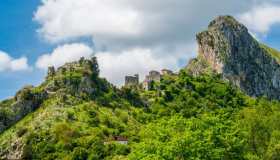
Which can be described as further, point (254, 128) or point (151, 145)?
point (254, 128)

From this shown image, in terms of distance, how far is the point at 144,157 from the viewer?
85.7 metres

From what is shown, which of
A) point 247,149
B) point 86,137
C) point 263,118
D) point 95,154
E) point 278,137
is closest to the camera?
point 247,149

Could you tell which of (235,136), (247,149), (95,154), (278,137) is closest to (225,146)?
(235,136)

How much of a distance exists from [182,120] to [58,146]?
332ft

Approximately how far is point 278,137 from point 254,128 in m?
5.27

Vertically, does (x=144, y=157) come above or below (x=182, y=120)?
below

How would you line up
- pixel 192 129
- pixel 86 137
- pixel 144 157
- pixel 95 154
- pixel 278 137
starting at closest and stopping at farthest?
pixel 144 157 < pixel 192 129 < pixel 278 137 < pixel 95 154 < pixel 86 137

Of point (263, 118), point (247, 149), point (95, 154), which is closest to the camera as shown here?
point (247, 149)

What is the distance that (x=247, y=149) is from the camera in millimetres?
99938

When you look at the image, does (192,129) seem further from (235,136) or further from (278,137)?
(278,137)

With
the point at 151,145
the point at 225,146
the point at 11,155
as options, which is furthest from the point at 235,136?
the point at 11,155

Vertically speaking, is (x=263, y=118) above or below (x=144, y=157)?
above

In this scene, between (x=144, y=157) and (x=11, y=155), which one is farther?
(x=11, y=155)

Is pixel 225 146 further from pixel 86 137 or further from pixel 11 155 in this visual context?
pixel 11 155
